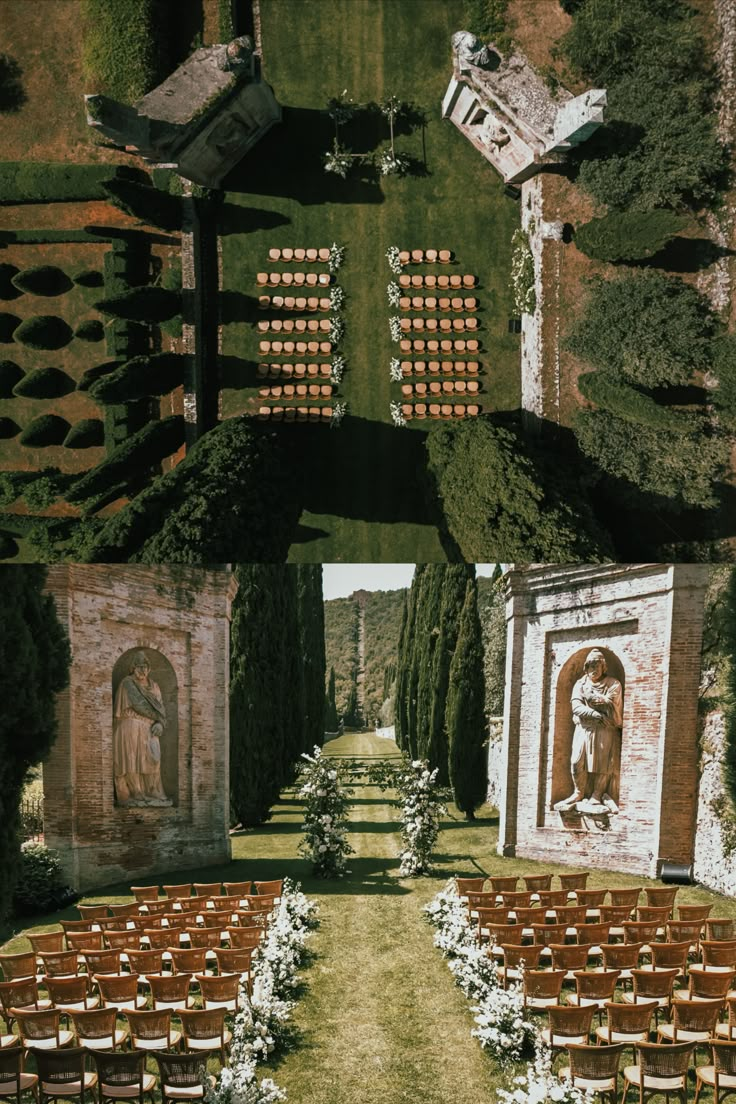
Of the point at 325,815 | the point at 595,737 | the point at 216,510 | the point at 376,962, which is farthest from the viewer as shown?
the point at 216,510

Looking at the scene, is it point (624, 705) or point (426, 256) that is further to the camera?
point (426, 256)

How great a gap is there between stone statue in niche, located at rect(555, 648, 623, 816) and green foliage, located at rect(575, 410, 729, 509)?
172 inches

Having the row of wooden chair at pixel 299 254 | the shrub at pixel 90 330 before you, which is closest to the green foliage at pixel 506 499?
the row of wooden chair at pixel 299 254

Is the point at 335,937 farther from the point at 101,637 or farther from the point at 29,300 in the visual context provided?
the point at 29,300

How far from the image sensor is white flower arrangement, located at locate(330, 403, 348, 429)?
1180 cm

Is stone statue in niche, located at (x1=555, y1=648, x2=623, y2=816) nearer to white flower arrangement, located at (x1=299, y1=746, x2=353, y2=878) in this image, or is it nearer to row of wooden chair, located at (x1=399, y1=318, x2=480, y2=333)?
white flower arrangement, located at (x1=299, y1=746, x2=353, y2=878)

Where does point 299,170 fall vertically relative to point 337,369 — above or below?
above

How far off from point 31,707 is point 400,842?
318 centimetres

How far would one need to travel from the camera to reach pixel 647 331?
1048 centimetres

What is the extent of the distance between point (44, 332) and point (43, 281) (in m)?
0.69

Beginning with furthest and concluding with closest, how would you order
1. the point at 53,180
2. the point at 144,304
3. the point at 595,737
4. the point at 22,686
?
1. the point at 53,180
2. the point at 144,304
3. the point at 595,737
4. the point at 22,686

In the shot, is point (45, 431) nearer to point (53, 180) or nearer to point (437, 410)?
point (53, 180)

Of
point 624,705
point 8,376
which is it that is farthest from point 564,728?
point 8,376

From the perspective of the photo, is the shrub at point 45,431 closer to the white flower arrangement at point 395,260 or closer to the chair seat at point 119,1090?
the white flower arrangement at point 395,260
